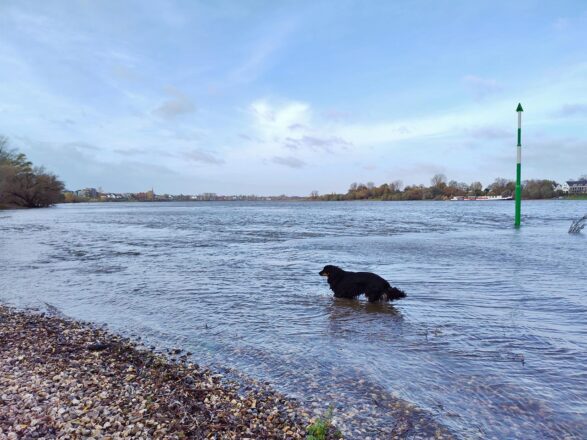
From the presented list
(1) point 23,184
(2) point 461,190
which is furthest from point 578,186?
(1) point 23,184

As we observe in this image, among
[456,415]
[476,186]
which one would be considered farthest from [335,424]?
[476,186]

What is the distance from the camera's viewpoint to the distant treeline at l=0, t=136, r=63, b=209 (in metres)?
93.2

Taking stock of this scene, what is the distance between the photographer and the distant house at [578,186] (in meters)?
162

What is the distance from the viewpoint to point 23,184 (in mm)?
100062

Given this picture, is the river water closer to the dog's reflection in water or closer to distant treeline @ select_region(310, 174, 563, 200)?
the dog's reflection in water

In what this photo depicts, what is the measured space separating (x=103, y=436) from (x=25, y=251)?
22.7 m

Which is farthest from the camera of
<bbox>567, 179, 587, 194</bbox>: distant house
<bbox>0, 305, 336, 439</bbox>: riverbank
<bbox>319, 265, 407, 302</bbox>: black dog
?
<bbox>567, 179, 587, 194</bbox>: distant house

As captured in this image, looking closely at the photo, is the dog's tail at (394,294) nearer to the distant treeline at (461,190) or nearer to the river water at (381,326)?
the river water at (381,326)

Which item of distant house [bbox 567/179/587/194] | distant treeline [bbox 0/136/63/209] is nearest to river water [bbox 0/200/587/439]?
distant treeline [bbox 0/136/63/209]

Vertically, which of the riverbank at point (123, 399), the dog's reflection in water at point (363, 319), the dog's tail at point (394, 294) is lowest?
the dog's reflection in water at point (363, 319)

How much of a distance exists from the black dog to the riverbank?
503 centimetres

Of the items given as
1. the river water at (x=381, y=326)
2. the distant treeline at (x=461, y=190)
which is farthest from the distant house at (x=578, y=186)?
the river water at (x=381, y=326)

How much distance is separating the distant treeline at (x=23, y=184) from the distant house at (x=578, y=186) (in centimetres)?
17852

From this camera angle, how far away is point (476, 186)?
174625 millimetres
